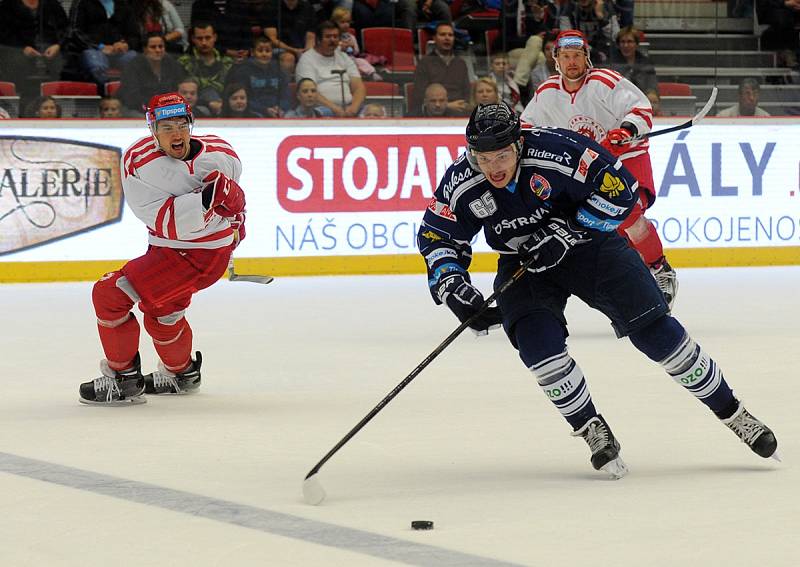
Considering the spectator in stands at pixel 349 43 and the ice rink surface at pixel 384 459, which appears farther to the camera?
the spectator in stands at pixel 349 43

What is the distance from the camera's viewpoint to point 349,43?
10.1m

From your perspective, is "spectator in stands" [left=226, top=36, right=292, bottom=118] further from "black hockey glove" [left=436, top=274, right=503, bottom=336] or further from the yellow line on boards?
"black hockey glove" [left=436, top=274, right=503, bottom=336]

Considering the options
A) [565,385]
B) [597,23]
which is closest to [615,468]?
[565,385]

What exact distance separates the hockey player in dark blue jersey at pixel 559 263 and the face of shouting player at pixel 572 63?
10.2 ft

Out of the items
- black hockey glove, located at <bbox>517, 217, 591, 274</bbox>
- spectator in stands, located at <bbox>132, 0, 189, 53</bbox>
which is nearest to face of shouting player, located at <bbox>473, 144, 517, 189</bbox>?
black hockey glove, located at <bbox>517, 217, 591, 274</bbox>

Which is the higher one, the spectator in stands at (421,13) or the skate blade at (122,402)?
the spectator in stands at (421,13)

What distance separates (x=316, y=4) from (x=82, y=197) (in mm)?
2121

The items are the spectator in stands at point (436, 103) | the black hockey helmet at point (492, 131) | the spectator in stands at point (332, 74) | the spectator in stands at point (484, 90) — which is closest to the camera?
the black hockey helmet at point (492, 131)

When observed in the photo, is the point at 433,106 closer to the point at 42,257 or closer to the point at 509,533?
the point at 42,257

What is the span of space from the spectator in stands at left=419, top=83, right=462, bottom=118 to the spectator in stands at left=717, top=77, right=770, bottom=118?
184cm

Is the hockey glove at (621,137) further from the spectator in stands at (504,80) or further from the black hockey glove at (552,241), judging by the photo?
the spectator in stands at (504,80)

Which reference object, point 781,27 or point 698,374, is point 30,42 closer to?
point 781,27

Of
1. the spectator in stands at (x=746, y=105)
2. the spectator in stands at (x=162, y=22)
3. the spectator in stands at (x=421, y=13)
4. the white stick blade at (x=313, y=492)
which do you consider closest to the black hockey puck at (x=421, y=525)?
the white stick blade at (x=313, y=492)

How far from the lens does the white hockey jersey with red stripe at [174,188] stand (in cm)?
514
